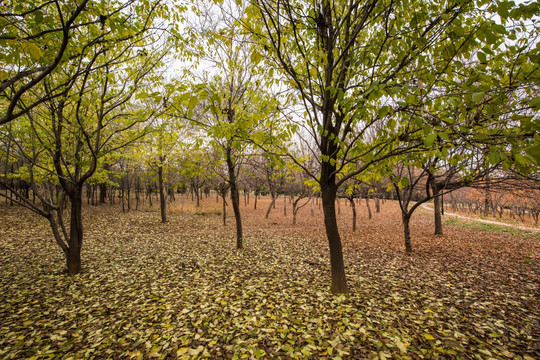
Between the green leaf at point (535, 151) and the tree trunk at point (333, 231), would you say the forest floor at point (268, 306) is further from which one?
the green leaf at point (535, 151)

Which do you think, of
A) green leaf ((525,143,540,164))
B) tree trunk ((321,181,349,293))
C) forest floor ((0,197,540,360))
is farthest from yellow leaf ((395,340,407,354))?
green leaf ((525,143,540,164))

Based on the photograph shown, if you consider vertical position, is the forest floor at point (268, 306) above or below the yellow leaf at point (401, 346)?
below

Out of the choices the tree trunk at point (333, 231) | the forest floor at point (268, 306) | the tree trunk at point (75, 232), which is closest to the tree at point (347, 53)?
the tree trunk at point (333, 231)

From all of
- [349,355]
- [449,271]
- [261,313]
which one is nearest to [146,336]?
[261,313]

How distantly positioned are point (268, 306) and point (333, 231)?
208cm

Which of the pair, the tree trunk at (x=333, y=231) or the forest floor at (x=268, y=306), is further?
the tree trunk at (x=333, y=231)

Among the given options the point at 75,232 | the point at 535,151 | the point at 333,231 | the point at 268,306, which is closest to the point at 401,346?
the point at 333,231

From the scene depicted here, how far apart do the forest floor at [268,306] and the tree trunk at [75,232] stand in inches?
14.0

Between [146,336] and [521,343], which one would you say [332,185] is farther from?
[146,336]

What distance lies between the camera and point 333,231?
4.89 metres

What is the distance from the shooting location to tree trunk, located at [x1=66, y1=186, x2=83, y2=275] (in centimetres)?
634

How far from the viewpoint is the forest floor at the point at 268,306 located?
11.6ft

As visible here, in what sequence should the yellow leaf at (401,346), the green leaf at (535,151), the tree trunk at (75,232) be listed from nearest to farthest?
the green leaf at (535,151)
the yellow leaf at (401,346)
the tree trunk at (75,232)

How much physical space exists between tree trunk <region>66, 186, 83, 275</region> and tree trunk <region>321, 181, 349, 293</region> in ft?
21.8
